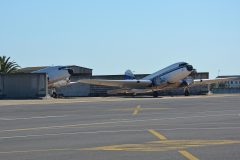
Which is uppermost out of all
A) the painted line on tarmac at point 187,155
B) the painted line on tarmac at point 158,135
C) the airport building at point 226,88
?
the airport building at point 226,88

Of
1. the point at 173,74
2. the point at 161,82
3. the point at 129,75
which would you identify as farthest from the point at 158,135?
the point at 129,75

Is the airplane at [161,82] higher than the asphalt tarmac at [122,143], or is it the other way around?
the airplane at [161,82]

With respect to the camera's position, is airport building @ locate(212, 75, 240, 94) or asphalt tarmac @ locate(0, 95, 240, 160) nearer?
asphalt tarmac @ locate(0, 95, 240, 160)

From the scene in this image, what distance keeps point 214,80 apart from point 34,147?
74582 millimetres

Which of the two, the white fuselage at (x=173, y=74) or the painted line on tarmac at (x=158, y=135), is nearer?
the painted line on tarmac at (x=158, y=135)

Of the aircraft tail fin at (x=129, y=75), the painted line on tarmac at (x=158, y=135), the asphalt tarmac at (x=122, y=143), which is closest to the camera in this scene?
the asphalt tarmac at (x=122, y=143)

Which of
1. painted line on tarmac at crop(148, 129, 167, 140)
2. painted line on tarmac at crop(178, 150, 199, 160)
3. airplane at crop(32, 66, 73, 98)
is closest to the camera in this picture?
painted line on tarmac at crop(178, 150, 199, 160)

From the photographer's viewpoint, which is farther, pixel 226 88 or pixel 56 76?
pixel 226 88

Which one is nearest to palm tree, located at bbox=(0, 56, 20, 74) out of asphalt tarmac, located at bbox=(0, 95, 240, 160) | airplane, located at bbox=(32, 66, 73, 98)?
airplane, located at bbox=(32, 66, 73, 98)

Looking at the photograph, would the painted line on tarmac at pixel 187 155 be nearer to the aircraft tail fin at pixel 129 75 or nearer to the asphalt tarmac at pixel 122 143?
the asphalt tarmac at pixel 122 143

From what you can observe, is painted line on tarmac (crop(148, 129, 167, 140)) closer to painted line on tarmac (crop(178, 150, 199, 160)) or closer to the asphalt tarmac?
the asphalt tarmac

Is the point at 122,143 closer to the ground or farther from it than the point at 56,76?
closer to the ground

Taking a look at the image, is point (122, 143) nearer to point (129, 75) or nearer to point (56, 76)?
point (56, 76)

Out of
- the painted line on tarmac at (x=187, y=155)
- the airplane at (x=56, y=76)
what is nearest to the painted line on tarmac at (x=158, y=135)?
the painted line on tarmac at (x=187, y=155)
